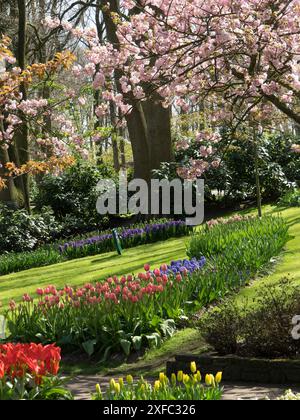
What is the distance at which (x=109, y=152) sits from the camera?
151 ft

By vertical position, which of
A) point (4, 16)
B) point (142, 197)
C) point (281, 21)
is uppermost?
point (4, 16)

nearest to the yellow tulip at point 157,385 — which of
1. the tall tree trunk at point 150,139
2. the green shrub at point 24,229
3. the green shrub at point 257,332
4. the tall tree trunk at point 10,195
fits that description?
the green shrub at point 257,332

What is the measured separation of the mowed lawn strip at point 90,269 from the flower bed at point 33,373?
22.8 feet

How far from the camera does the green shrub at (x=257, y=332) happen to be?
21.7 ft

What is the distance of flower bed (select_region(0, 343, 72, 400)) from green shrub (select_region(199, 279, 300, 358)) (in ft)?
8.35

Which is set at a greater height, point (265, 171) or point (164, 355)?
point (265, 171)

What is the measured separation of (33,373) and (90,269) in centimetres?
941

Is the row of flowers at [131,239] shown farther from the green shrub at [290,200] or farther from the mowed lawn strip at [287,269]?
the green shrub at [290,200]

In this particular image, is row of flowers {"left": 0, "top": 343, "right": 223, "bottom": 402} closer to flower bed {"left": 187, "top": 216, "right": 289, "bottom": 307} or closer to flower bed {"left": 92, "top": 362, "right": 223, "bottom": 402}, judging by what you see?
flower bed {"left": 92, "top": 362, "right": 223, "bottom": 402}

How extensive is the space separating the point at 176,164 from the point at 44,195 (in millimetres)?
4779

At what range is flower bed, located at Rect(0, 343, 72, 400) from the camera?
4.40 metres

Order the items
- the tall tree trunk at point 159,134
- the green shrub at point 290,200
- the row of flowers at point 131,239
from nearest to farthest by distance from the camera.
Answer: the row of flowers at point 131,239 → the green shrub at point 290,200 → the tall tree trunk at point 159,134

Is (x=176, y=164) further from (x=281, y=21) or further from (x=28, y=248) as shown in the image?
(x=281, y=21)

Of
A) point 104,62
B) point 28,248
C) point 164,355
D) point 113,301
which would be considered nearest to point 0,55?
point 104,62
